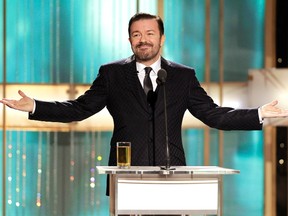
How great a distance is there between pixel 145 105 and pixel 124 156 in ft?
1.59

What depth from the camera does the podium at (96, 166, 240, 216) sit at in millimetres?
2307

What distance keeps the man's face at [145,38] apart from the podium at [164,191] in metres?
0.72

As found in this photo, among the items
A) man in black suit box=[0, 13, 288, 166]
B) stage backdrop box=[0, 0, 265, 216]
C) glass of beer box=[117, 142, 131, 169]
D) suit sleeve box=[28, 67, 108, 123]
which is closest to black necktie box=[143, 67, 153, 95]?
man in black suit box=[0, 13, 288, 166]

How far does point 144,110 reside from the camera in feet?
9.41

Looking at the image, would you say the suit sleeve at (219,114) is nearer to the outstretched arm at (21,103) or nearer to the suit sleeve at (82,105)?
the suit sleeve at (82,105)

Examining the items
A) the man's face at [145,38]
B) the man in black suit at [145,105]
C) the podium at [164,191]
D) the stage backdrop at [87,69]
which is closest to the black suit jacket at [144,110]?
the man in black suit at [145,105]

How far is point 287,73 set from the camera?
4949mm

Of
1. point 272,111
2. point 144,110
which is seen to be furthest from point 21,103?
point 272,111

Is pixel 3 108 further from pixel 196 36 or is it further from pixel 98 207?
pixel 196 36

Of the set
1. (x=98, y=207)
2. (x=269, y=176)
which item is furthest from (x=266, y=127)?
(x=98, y=207)

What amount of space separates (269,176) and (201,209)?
274 cm

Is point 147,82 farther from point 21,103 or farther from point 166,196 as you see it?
point 166,196

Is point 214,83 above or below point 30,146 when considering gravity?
above

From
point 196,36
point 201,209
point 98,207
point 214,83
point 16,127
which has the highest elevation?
point 196,36
